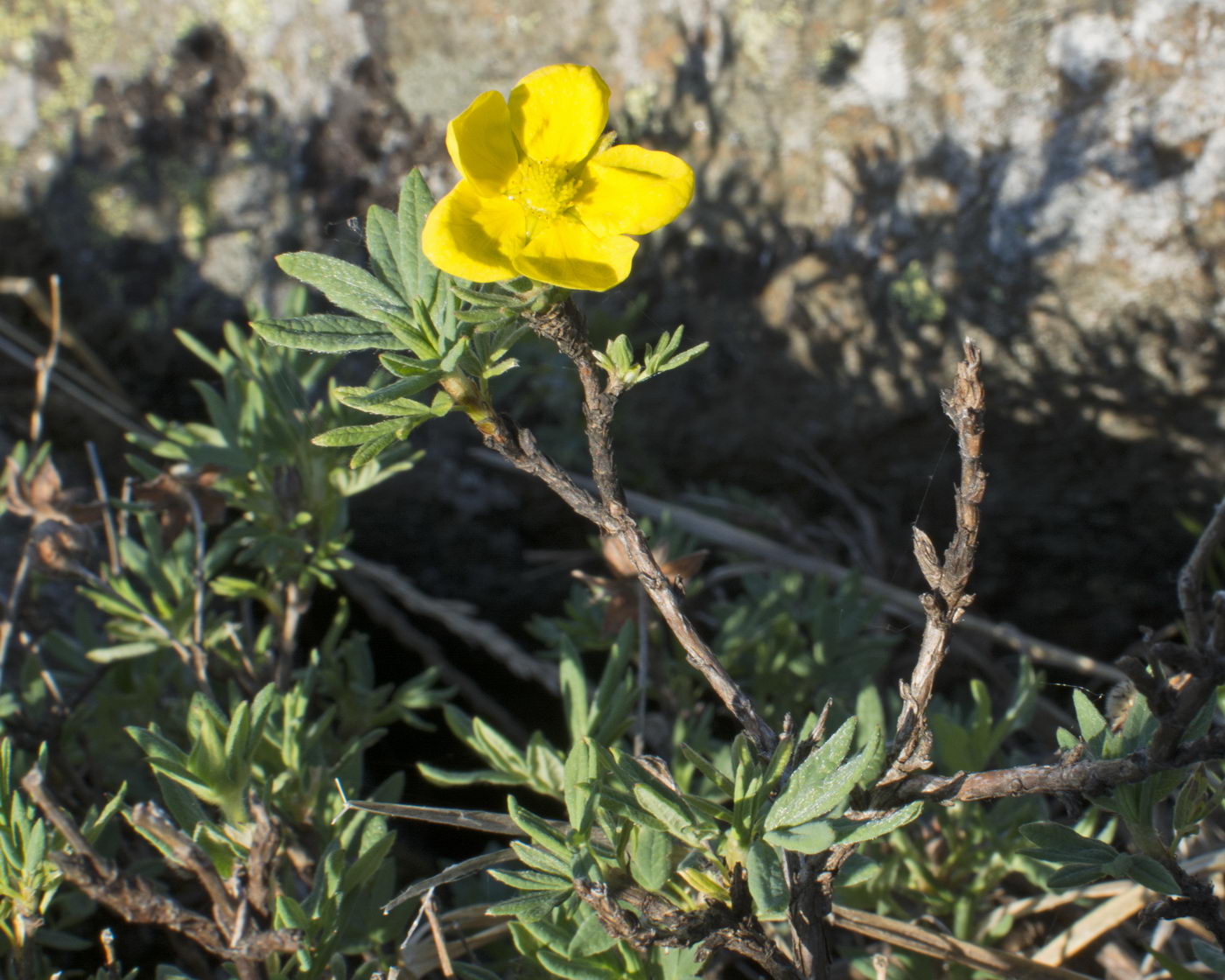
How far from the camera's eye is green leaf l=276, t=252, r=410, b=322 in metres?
1.37

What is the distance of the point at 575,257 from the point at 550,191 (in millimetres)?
156

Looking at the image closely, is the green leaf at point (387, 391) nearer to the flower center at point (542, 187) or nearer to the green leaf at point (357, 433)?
the green leaf at point (357, 433)

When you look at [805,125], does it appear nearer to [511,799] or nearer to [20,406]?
[511,799]

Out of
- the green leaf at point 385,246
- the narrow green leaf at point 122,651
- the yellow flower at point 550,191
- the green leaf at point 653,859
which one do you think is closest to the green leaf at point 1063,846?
the green leaf at point 653,859

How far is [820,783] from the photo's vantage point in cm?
126

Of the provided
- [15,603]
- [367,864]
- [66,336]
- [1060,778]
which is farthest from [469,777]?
A: [66,336]

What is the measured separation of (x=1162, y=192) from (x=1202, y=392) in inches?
20.1

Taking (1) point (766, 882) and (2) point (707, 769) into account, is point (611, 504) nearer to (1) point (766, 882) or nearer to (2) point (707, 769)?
(2) point (707, 769)

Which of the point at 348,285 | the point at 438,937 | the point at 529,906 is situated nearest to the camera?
the point at 529,906

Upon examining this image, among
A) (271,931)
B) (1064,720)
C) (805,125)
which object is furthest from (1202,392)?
(271,931)

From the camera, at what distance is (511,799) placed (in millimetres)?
1349

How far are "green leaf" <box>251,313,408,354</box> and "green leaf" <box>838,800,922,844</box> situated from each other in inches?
32.5

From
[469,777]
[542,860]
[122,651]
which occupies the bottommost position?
[469,777]

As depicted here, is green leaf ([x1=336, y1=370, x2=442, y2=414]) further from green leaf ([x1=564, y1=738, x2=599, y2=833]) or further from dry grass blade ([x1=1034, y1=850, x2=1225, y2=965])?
dry grass blade ([x1=1034, y1=850, x2=1225, y2=965])
